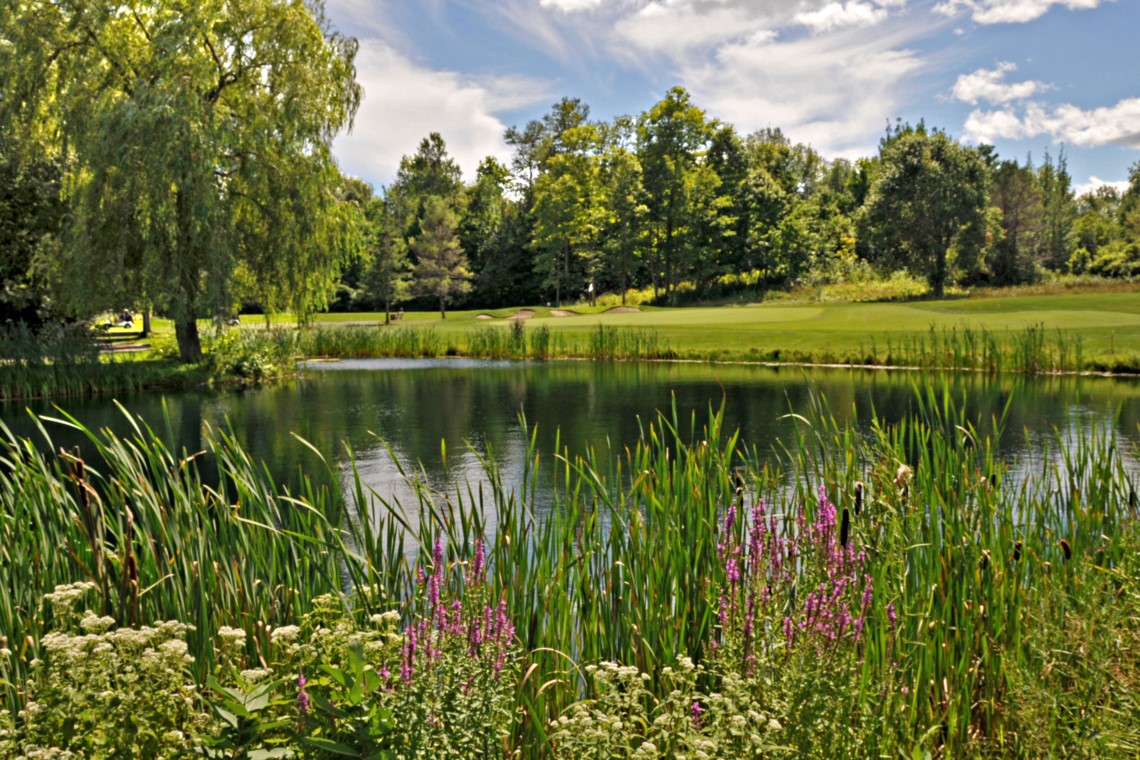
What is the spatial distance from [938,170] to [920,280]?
7.02m

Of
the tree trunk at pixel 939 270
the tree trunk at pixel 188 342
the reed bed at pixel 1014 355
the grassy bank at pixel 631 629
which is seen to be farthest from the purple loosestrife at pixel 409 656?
the tree trunk at pixel 939 270

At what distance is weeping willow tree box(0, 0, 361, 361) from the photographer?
68.1 feet

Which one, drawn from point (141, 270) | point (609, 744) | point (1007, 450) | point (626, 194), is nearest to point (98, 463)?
point (141, 270)

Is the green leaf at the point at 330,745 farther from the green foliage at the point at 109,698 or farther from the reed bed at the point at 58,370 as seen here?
the reed bed at the point at 58,370

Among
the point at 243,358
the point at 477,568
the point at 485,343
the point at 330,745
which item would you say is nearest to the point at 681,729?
the point at 477,568

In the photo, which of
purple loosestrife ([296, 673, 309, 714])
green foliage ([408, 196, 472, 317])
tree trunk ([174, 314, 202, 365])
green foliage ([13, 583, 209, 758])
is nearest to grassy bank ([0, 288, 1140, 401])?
tree trunk ([174, 314, 202, 365])

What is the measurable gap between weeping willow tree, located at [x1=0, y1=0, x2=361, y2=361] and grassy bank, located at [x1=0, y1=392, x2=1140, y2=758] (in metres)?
19.2

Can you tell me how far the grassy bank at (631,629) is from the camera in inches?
93.1

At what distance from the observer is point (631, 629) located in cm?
390

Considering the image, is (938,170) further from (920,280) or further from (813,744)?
(813,744)

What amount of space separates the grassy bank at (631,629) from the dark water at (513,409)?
6113mm

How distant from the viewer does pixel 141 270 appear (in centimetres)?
2175

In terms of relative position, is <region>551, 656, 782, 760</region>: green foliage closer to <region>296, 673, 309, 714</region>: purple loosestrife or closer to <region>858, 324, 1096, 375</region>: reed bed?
<region>296, 673, 309, 714</region>: purple loosestrife

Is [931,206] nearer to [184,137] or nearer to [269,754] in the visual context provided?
[184,137]
